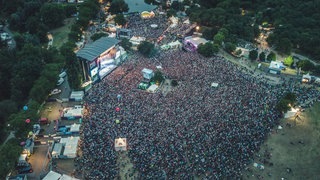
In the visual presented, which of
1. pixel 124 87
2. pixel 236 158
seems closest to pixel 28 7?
pixel 124 87

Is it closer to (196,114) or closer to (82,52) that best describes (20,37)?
(82,52)

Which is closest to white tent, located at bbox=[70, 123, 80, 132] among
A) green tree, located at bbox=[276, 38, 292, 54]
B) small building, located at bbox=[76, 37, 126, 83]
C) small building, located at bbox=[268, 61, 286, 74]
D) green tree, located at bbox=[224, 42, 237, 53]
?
small building, located at bbox=[76, 37, 126, 83]

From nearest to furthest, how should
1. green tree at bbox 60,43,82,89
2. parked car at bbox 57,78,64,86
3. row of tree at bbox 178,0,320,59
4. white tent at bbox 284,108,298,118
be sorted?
white tent at bbox 284,108,298,118 < green tree at bbox 60,43,82,89 < parked car at bbox 57,78,64,86 < row of tree at bbox 178,0,320,59

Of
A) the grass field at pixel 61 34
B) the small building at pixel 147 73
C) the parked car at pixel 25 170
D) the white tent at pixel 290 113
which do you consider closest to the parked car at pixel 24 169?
the parked car at pixel 25 170

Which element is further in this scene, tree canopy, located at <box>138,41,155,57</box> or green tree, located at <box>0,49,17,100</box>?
tree canopy, located at <box>138,41,155,57</box>

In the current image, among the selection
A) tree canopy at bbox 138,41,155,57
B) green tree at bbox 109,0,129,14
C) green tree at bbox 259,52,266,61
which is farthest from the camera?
green tree at bbox 109,0,129,14

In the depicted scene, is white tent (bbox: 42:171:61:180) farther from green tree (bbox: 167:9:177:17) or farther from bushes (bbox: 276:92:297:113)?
green tree (bbox: 167:9:177:17)

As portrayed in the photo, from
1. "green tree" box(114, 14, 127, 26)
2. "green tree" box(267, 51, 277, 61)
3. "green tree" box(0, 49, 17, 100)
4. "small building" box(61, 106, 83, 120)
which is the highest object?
"green tree" box(114, 14, 127, 26)

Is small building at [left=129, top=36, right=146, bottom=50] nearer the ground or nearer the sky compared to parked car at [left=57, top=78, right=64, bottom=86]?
nearer the sky
